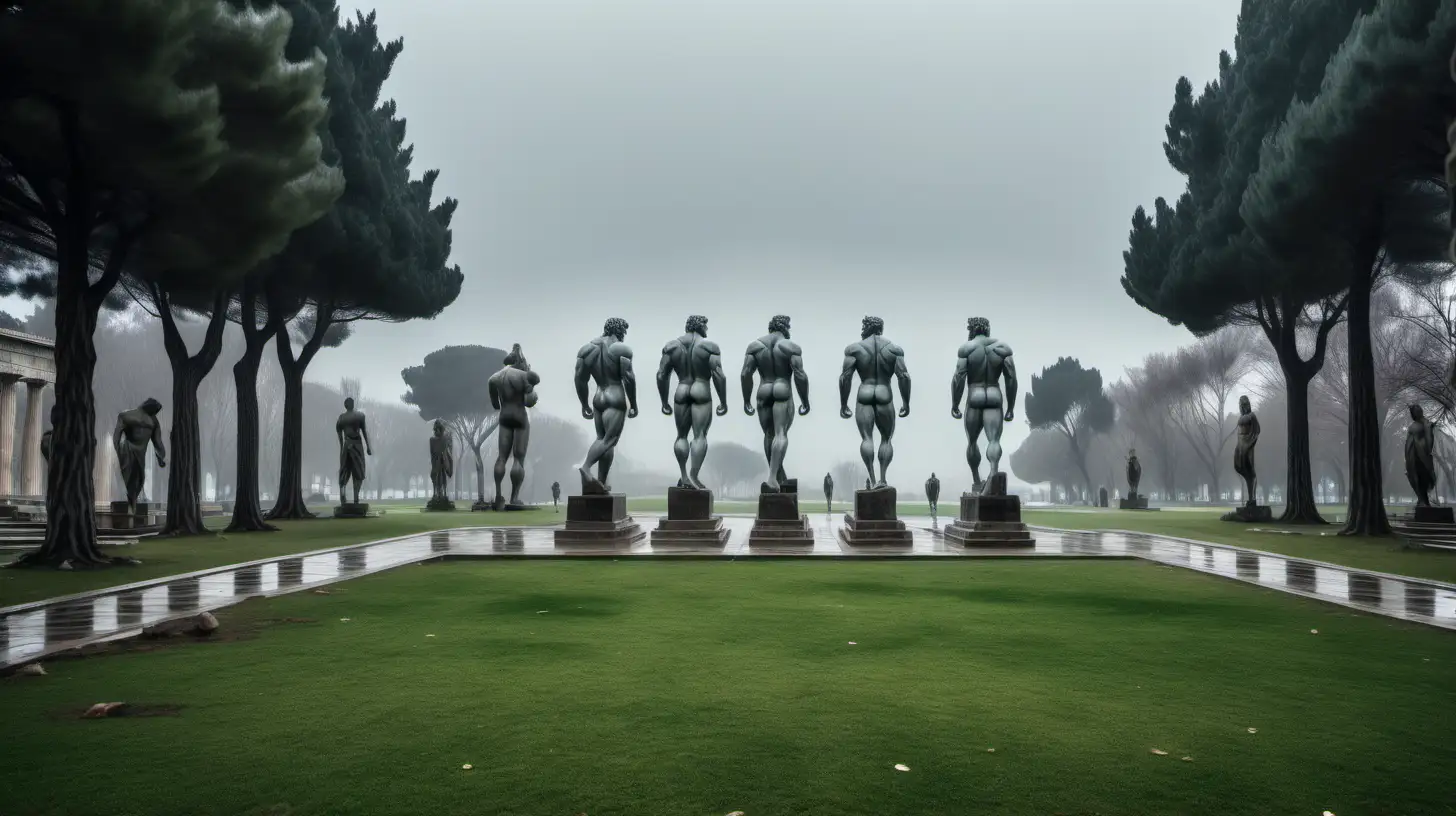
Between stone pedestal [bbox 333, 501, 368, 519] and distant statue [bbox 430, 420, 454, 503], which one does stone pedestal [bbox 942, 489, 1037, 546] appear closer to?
stone pedestal [bbox 333, 501, 368, 519]

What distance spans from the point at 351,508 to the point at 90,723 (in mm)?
24549

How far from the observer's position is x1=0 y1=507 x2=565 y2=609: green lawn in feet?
32.9

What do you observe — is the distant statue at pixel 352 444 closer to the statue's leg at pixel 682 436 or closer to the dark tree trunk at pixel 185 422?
the dark tree trunk at pixel 185 422

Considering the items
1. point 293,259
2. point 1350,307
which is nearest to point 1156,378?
point 1350,307

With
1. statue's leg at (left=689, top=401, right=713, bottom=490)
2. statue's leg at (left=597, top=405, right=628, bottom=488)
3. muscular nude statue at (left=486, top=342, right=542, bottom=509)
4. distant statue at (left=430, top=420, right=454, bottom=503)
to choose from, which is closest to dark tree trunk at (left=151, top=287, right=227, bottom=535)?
muscular nude statue at (left=486, top=342, right=542, bottom=509)

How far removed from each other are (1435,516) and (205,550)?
23.2m

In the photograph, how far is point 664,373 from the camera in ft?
51.5

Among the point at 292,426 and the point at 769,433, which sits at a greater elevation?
the point at 292,426

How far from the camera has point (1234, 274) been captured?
25.5 meters

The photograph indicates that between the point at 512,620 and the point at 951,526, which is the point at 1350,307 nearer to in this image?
the point at 951,526

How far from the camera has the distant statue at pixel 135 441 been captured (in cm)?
1898

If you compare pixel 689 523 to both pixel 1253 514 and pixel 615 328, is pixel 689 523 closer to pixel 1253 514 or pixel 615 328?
pixel 615 328

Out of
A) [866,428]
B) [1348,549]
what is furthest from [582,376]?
[1348,549]

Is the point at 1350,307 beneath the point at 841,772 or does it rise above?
above
